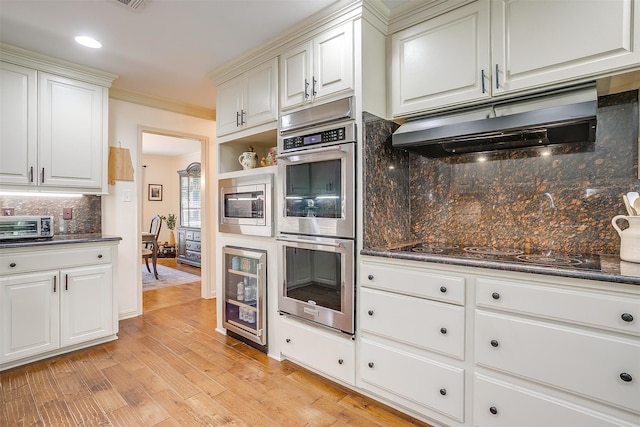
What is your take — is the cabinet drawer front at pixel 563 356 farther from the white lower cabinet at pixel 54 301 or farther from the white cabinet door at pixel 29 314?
the white cabinet door at pixel 29 314

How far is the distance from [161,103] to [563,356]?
13.9 feet

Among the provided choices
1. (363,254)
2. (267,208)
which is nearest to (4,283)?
(267,208)

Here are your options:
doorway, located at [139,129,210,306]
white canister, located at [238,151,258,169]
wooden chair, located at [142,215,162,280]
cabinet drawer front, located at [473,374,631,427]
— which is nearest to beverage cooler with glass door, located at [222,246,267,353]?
white canister, located at [238,151,258,169]

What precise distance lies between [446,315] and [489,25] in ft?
5.29

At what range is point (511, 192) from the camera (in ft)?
6.73

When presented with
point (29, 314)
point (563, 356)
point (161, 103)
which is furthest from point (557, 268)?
point (161, 103)

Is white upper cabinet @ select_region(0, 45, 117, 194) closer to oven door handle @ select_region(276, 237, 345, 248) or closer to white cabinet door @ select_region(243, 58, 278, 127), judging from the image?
white cabinet door @ select_region(243, 58, 278, 127)

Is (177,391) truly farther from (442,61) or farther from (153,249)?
(153,249)

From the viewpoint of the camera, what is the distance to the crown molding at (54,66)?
100 inches

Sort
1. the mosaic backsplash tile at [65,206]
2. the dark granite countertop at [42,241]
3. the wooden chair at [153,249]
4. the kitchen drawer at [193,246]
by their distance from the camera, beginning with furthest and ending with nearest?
1. the kitchen drawer at [193,246]
2. the wooden chair at [153,249]
3. the mosaic backsplash tile at [65,206]
4. the dark granite countertop at [42,241]

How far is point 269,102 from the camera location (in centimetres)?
253

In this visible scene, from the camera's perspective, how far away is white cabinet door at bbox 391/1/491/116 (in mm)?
1821

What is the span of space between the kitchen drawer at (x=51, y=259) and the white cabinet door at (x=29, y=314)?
0.19 ft

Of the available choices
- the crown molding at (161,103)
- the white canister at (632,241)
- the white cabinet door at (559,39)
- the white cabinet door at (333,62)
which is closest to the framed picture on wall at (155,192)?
the crown molding at (161,103)
